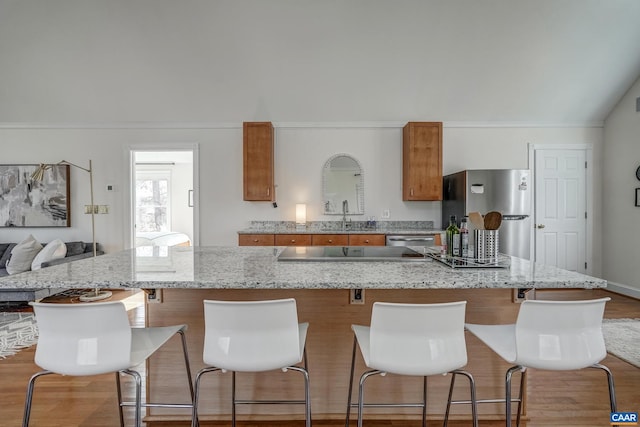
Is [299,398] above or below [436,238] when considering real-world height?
below

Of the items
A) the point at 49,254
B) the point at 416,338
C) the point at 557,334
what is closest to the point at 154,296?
the point at 416,338

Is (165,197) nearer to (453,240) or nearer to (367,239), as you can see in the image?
(367,239)

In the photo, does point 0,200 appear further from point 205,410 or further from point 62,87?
point 205,410

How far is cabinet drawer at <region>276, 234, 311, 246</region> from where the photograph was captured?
Result: 4.31 meters

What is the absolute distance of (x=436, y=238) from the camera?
427 cm

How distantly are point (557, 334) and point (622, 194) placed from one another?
4.66 metres

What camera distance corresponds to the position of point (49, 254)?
419cm

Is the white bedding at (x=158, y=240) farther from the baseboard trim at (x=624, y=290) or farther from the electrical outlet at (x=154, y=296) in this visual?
the baseboard trim at (x=624, y=290)

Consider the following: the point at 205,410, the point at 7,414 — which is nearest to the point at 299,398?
the point at 205,410

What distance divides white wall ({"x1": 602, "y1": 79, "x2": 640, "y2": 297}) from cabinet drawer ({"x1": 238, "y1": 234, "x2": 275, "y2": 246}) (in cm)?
466

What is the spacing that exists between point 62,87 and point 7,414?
13.4 ft

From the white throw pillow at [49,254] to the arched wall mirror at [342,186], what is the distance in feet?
11.2

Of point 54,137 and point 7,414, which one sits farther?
point 54,137

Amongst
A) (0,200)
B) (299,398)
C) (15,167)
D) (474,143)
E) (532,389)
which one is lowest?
(532,389)
